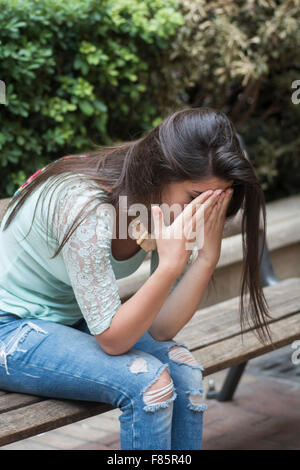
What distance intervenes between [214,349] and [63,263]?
0.69 meters

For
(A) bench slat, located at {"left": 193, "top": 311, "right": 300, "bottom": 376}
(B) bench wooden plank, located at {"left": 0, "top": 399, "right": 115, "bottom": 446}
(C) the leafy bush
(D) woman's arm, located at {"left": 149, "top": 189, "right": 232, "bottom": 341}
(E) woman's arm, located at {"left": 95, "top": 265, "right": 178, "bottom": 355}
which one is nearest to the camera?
(B) bench wooden plank, located at {"left": 0, "top": 399, "right": 115, "bottom": 446}

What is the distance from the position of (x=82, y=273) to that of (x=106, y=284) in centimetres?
7

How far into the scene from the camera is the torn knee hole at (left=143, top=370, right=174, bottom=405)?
1.89m

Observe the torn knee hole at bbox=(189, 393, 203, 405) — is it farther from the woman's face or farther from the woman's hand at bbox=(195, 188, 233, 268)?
the woman's face

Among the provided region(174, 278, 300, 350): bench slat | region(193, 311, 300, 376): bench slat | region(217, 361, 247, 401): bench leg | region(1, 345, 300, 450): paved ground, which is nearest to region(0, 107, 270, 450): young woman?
region(193, 311, 300, 376): bench slat

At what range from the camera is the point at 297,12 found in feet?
15.3

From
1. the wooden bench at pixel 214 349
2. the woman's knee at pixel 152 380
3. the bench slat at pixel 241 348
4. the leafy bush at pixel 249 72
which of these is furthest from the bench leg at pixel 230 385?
the leafy bush at pixel 249 72

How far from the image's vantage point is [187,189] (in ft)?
6.63

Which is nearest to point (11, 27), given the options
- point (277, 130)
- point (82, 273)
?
point (82, 273)

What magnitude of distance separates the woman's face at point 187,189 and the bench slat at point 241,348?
1.91 ft

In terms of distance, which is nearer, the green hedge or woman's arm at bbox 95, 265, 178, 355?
woman's arm at bbox 95, 265, 178, 355

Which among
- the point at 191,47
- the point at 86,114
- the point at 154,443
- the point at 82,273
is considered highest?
the point at 191,47

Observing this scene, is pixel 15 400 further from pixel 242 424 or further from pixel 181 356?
pixel 242 424
